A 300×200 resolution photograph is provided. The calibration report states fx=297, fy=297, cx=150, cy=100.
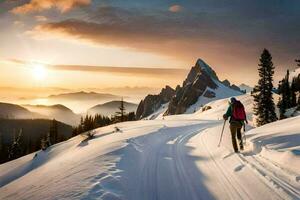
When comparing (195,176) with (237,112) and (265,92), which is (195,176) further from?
(265,92)

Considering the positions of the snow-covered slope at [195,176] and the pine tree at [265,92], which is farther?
the pine tree at [265,92]

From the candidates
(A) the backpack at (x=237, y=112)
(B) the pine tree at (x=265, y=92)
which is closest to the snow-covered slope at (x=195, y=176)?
(A) the backpack at (x=237, y=112)

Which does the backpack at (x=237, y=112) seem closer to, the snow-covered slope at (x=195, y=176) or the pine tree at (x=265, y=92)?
the snow-covered slope at (x=195, y=176)

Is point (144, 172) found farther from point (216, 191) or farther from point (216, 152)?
point (216, 152)

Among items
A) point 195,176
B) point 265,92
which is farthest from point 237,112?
point 265,92

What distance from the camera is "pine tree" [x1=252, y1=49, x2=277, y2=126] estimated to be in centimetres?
4881

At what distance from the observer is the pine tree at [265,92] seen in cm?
4881

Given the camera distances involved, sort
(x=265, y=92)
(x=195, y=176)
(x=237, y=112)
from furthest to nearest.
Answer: (x=265, y=92)
(x=237, y=112)
(x=195, y=176)

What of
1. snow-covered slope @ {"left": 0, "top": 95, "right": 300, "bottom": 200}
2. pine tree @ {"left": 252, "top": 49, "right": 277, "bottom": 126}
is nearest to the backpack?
snow-covered slope @ {"left": 0, "top": 95, "right": 300, "bottom": 200}

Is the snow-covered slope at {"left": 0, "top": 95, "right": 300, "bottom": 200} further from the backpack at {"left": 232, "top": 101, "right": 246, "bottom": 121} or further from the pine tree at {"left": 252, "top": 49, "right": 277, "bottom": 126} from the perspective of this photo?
the pine tree at {"left": 252, "top": 49, "right": 277, "bottom": 126}

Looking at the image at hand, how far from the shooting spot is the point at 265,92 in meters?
49.7

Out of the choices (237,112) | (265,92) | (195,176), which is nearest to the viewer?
(195,176)

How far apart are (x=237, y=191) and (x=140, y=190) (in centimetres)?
258

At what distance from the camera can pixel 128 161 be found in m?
11.9
